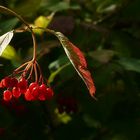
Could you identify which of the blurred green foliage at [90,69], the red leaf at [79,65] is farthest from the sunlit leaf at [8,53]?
the red leaf at [79,65]

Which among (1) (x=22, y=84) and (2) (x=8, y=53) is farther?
(2) (x=8, y=53)

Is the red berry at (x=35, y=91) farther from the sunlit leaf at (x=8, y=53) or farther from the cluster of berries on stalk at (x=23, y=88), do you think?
the sunlit leaf at (x=8, y=53)

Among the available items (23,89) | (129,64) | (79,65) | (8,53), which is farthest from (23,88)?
(129,64)

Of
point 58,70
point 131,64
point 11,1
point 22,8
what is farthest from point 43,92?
point 11,1

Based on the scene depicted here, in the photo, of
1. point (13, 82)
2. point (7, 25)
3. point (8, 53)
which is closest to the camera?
point (13, 82)

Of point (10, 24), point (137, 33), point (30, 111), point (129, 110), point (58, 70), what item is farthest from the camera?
point (137, 33)

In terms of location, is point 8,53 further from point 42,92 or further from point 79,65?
point 79,65

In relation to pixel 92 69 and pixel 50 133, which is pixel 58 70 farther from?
pixel 50 133

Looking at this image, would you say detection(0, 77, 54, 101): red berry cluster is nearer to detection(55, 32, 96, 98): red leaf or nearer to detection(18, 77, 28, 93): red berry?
detection(18, 77, 28, 93): red berry
